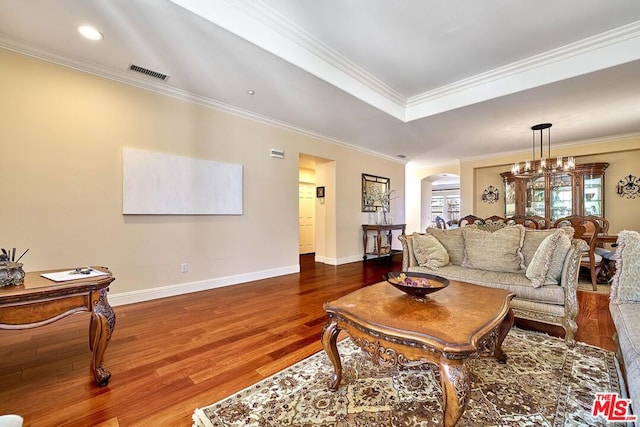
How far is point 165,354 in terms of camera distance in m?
2.09

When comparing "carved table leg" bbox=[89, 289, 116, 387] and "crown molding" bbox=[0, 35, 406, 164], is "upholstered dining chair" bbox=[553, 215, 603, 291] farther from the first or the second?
"carved table leg" bbox=[89, 289, 116, 387]

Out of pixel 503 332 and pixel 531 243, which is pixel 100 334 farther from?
pixel 531 243

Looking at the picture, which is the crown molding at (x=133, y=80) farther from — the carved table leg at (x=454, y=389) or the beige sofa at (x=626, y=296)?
the beige sofa at (x=626, y=296)

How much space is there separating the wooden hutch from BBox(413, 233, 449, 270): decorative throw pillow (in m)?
3.47

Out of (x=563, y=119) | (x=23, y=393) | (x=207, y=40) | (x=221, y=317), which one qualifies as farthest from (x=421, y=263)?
(x=563, y=119)

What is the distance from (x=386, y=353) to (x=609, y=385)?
144 centimetres

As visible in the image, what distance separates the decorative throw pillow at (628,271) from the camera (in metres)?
1.70

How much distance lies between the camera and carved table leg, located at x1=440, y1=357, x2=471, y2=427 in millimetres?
1140

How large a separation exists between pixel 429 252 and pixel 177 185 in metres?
3.26

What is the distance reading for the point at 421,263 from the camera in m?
3.18

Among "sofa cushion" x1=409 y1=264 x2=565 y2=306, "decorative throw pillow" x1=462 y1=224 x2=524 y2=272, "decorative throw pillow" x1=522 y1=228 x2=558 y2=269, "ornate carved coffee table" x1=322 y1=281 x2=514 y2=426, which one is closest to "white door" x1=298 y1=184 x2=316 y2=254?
"sofa cushion" x1=409 y1=264 x2=565 y2=306

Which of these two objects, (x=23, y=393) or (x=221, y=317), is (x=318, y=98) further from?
(x=23, y=393)

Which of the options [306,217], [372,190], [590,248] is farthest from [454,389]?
[306,217]

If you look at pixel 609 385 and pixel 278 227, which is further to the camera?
pixel 278 227
